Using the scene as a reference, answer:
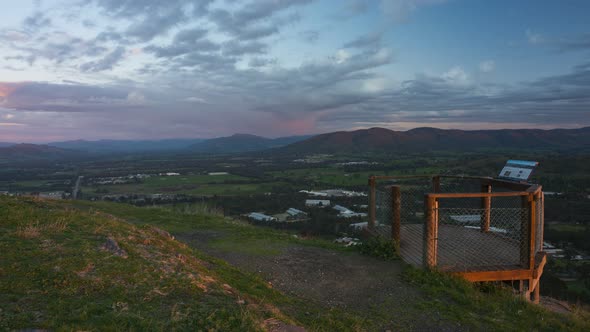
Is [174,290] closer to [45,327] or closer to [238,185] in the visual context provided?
[45,327]

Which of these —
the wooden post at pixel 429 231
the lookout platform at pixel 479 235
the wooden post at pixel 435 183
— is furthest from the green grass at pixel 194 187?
the wooden post at pixel 429 231

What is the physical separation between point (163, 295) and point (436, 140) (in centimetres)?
17740

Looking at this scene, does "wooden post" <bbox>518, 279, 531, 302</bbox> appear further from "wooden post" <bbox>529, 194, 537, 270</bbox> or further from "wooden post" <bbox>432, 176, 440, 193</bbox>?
"wooden post" <bbox>432, 176, 440, 193</bbox>

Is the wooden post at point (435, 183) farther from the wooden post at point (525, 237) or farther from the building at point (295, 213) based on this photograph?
the building at point (295, 213)

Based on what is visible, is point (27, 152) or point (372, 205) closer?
point (372, 205)

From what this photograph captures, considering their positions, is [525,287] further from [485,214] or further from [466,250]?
[485,214]

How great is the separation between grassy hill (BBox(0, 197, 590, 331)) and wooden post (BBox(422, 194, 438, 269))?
12.5 inches

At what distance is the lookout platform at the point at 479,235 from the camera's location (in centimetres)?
674

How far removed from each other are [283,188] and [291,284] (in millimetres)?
52535

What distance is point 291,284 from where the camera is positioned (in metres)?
6.80

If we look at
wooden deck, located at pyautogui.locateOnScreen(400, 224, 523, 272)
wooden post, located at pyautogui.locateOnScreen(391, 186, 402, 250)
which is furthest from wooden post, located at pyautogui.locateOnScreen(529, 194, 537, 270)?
wooden post, located at pyautogui.locateOnScreen(391, 186, 402, 250)

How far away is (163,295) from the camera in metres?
4.58

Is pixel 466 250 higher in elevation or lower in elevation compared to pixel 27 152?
higher

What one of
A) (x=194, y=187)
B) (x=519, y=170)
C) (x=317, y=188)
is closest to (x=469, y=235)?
(x=519, y=170)
